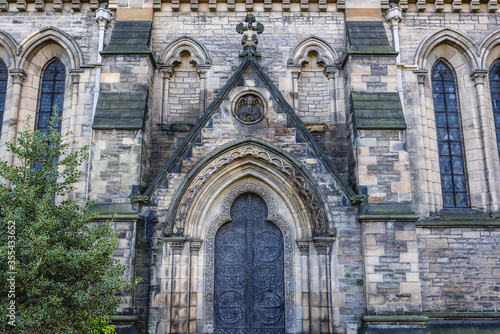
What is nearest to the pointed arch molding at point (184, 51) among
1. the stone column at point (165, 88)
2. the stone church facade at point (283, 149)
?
the stone church facade at point (283, 149)

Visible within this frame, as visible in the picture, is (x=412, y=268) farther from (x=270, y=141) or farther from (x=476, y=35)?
(x=476, y=35)

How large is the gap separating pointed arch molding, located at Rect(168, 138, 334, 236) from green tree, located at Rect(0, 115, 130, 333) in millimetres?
2192

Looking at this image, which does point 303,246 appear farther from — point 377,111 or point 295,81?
point 295,81

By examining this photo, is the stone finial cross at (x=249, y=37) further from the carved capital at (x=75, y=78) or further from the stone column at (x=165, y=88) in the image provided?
the carved capital at (x=75, y=78)

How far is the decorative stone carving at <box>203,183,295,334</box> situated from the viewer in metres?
10.3

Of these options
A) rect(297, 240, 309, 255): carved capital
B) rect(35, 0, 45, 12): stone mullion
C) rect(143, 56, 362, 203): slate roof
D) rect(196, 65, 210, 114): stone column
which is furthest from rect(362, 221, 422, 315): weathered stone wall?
rect(35, 0, 45, 12): stone mullion

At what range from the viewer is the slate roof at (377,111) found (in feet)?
34.3

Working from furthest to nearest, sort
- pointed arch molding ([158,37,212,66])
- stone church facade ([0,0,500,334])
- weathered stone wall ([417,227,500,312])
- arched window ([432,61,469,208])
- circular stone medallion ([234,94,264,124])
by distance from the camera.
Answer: pointed arch molding ([158,37,212,66])
arched window ([432,61,469,208])
weathered stone wall ([417,227,500,312])
circular stone medallion ([234,94,264,124])
stone church facade ([0,0,500,334])

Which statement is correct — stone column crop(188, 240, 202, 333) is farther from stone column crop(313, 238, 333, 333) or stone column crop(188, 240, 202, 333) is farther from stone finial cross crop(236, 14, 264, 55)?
stone finial cross crop(236, 14, 264, 55)

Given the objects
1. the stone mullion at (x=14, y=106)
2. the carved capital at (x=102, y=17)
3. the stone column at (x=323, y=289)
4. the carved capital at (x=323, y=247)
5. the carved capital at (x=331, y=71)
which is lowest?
the stone column at (x=323, y=289)

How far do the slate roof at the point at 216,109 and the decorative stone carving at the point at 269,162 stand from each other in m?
0.65

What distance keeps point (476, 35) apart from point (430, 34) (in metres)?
1.42

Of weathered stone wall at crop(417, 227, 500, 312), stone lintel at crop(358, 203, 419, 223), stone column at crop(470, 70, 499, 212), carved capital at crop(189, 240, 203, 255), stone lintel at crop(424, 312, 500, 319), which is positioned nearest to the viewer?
stone lintel at crop(358, 203, 419, 223)

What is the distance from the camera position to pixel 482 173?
1210 cm
